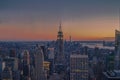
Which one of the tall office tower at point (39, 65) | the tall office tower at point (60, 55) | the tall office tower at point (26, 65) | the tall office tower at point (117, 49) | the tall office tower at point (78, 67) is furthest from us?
the tall office tower at point (39, 65)

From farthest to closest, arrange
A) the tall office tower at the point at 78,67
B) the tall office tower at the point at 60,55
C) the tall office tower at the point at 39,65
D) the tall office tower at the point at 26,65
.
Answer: the tall office tower at the point at 39,65 → the tall office tower at the point at 26,65 → the tall office tower at the point at 78,67 → the tall office tower at the point at 60,55

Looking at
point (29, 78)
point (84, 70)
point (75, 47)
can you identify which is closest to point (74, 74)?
point (84, 70)

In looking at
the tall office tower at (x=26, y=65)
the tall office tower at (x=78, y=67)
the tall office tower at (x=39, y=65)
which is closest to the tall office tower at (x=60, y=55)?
the tall office tower at (x=78, y=67)

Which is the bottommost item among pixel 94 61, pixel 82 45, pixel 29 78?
pixel 29 78

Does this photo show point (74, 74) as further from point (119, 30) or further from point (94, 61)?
point (119, 30)

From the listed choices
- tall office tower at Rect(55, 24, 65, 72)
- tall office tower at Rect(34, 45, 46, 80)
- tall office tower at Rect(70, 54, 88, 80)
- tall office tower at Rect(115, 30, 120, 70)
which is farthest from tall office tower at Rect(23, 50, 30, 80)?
tall office tower at Rect(115, 30, 120, 70)

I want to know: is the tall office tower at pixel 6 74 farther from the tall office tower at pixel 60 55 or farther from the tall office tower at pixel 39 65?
the tall office tower at pixel 60 55
